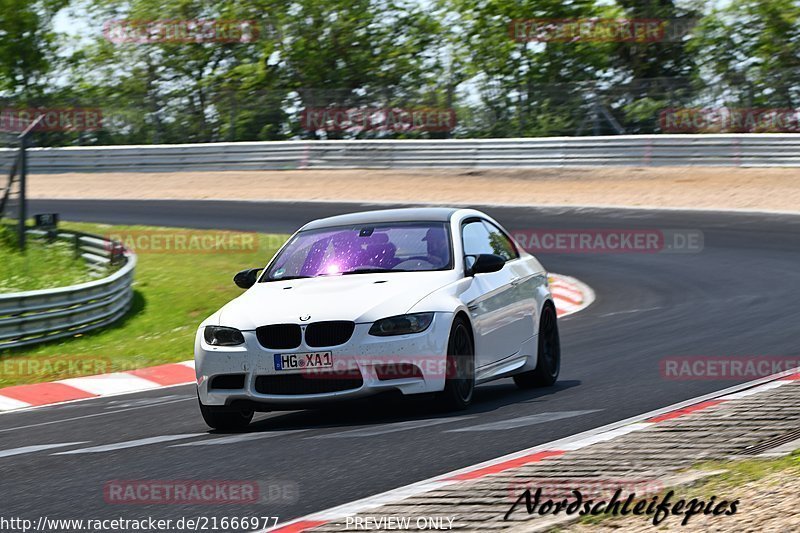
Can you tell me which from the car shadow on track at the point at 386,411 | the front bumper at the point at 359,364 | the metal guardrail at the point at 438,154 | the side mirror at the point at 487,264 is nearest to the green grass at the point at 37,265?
the car shadow on track at the point at 386,411

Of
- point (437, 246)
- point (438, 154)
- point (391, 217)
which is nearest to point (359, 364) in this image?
point (437, 246)

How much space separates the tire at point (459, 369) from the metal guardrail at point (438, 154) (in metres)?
23.1

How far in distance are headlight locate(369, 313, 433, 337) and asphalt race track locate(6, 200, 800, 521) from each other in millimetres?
574

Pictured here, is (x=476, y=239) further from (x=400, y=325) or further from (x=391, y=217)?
(x=400, y=325)

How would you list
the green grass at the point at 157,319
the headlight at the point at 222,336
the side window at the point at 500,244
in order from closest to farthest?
the headlight at the point at 222,336
the side window at the point at 500,244
the green grass at the point at 157,319

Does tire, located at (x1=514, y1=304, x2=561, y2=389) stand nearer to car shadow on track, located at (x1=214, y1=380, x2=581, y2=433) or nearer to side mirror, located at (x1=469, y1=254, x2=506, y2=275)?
car shadow on track, located at (x1=214, y1=380, x2=581, y2=433)

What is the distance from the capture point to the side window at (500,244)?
10.2 meters

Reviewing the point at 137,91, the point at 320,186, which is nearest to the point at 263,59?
the point at 137,91

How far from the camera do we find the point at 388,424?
8.23 m

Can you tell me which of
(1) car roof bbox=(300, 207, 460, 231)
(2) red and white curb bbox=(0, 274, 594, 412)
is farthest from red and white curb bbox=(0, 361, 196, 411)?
(1) car roof bbox=(300, 207, 460, 231)

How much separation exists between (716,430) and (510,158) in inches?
1103

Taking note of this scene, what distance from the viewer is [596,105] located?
117ft

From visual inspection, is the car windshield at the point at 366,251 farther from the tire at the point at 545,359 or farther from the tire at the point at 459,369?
the tire at the point at 545,359

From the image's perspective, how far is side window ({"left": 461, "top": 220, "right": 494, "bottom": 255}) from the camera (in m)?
9.66
